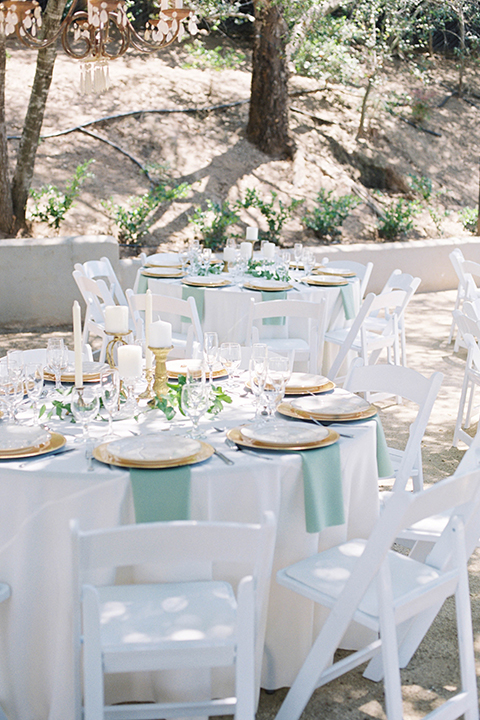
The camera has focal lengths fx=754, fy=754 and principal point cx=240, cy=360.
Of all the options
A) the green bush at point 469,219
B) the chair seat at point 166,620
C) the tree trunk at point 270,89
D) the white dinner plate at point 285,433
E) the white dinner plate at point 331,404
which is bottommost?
the chair seat at point 166,620

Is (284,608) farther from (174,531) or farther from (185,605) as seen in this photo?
(174,531)

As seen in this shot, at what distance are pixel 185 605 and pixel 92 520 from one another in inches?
14.7

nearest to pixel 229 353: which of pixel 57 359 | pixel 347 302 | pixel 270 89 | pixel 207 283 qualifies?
pixel 57 359

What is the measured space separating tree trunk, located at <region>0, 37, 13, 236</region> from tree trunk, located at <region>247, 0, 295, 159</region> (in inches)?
161

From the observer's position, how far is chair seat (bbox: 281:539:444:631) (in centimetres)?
216

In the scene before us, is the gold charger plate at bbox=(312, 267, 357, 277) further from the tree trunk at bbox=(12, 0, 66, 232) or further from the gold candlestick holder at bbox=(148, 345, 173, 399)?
the tree trunk at bbox=(12, 0, 66, 232)

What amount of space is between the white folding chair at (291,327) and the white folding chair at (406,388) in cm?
127

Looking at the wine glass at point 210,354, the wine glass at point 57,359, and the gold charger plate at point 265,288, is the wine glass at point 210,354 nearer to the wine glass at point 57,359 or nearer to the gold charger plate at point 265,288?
the wine glass at point 57,359

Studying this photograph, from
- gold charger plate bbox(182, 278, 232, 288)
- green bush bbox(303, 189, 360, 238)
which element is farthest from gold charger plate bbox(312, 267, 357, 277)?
green bush bbox(303, 189, 360, 238)

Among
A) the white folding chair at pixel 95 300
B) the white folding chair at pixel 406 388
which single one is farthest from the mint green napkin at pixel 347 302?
the white folding chair at pixel 406 388

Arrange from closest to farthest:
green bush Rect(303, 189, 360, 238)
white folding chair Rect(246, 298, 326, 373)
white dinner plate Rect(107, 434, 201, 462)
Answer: white dinner plate Rect(107, 434, 201, 462)
white folding chair Rect(246, 298, 326, 373)
green bush Rect(303, 189, 360, 238)

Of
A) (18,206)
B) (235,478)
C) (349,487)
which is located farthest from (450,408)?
(18,206)

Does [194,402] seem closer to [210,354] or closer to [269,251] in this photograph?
[210,354]

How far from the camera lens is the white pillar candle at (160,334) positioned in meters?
2.68
